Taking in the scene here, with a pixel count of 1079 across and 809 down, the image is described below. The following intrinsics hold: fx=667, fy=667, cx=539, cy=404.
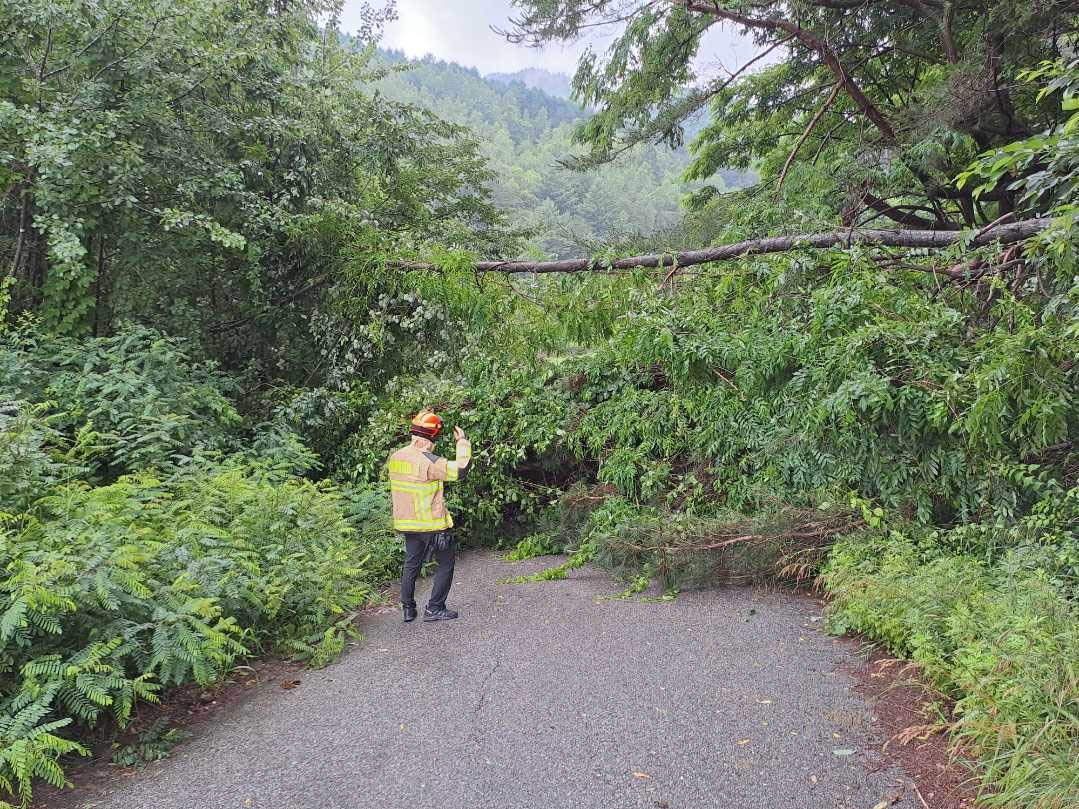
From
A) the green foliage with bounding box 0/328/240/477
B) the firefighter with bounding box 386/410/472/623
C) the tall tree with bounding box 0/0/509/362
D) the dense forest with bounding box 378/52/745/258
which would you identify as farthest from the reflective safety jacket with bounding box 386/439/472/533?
the tall tree with bounding box 0/0/509/362

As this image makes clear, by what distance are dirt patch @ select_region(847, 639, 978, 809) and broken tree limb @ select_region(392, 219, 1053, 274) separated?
3.61 m


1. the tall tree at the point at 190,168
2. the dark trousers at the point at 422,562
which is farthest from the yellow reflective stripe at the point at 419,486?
the tall tree at the point at 190,168

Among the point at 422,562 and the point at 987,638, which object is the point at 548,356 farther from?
the point at 987,638

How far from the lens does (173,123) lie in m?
8.63

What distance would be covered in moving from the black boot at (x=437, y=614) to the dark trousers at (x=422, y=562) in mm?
25

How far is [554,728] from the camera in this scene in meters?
3.75

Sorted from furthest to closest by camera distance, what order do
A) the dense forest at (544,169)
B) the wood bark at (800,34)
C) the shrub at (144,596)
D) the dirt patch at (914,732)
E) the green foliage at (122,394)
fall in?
1. the dense forest at (544,169)
2. the wood bark at (800,34)
3. the green foliage at (122,394)
4. the shrub at (144,596)
5. the dirt patch at (914,732)

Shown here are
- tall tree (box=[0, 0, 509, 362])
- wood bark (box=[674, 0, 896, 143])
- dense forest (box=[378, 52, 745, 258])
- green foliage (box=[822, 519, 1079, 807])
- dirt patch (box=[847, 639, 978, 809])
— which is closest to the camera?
green foliage (box=[822, 519, 1079, 807])

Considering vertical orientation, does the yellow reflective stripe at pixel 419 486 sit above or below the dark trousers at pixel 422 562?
above

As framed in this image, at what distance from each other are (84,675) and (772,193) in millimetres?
9663

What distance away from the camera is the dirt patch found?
9.92 ft

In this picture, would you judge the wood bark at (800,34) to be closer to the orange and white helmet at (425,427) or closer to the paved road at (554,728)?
the orange and white helmet at (425,427)

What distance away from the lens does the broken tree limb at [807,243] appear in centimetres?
568

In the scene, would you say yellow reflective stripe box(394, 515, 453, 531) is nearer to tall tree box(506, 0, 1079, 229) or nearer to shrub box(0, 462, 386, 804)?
shrub box(0, 462, 386, 804)
